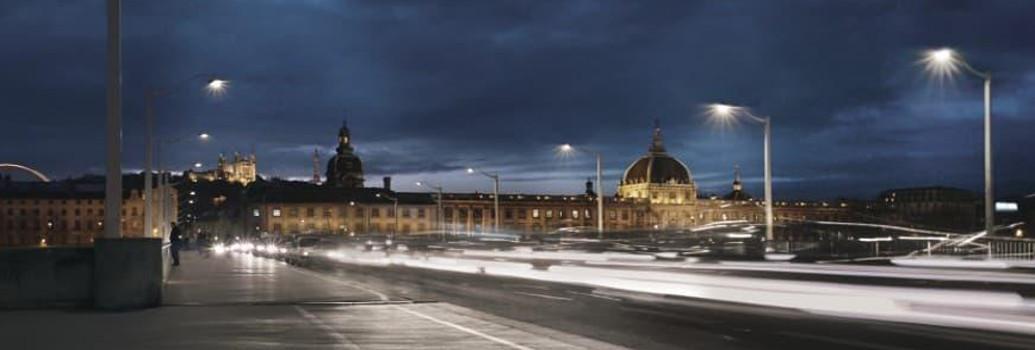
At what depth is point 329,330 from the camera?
1673cm

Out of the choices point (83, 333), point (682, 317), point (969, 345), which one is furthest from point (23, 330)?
point (969, 345)

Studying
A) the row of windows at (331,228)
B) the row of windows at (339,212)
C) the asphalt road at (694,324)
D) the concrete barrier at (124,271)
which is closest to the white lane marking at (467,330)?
the asphalt road at (694,324)

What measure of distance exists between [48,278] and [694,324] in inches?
436

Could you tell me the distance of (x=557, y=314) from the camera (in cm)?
2159

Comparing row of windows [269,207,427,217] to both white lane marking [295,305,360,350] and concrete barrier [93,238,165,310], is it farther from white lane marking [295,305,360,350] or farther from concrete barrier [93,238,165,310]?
white lane marking [295,305,360,350]

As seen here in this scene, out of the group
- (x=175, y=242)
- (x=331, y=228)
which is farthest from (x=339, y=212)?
(x=175, y=242)

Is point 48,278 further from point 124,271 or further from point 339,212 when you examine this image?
point 339,212

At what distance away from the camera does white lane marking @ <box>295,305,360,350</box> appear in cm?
1485

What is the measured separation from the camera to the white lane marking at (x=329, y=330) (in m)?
14.9

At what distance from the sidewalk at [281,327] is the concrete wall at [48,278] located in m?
0.59

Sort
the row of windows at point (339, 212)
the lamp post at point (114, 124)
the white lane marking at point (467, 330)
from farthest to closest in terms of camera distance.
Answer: the row of windows at point (339, 212) → the lamp post at point (114, 124) → the white lane marking at point (467, 330)

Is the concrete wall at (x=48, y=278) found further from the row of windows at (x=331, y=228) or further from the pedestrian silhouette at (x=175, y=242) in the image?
the row of windows at (x=331, y=228)

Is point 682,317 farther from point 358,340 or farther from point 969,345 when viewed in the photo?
point 358,340

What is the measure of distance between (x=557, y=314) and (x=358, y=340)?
6883 mm
